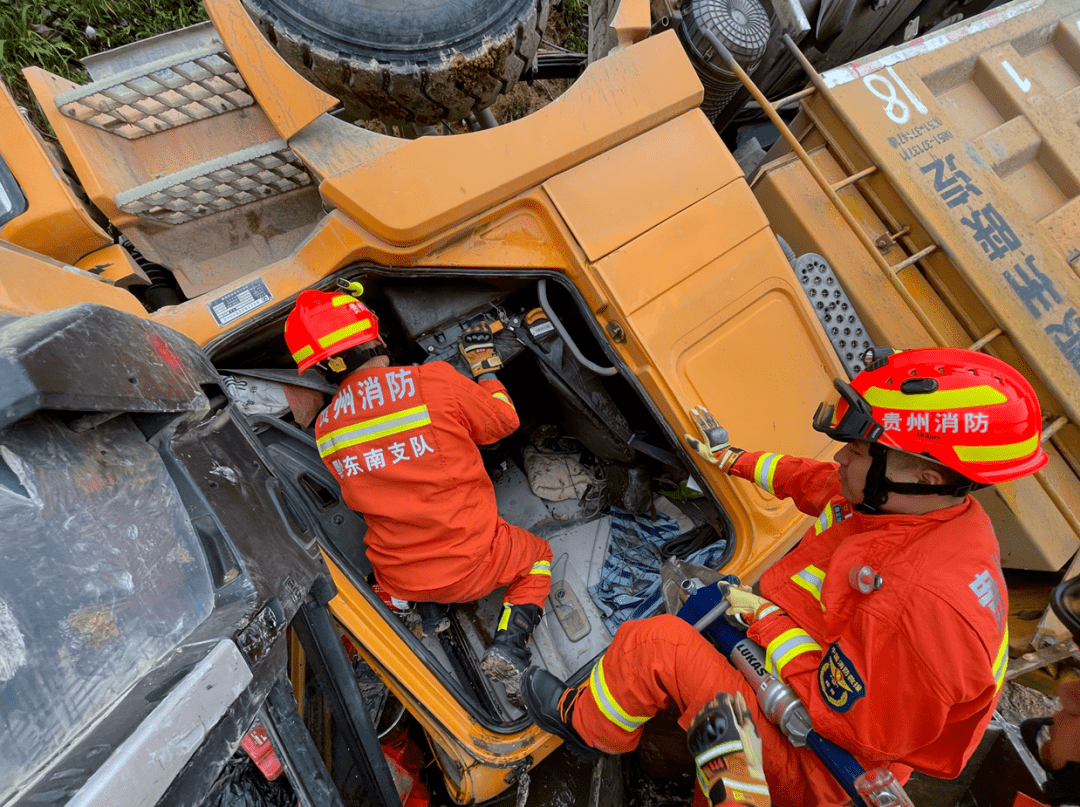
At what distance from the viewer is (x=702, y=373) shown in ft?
6.46

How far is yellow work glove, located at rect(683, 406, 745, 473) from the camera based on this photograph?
1881 millimetres

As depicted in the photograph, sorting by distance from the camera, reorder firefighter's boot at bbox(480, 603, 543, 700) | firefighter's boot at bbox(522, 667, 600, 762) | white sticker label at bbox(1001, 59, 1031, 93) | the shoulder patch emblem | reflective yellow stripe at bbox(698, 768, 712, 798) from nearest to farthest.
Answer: the shoulder patch emblem < reflective yellow stripe at bbox(698, 768, 712, 798) < firefighter's boot at bbox(522, 667, 600, 762) < firefighter's boot at bbox(480, 603, 543, 700) < white sticker label at bbox(1001, 59, 1031, 93)

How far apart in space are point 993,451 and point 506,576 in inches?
57.8

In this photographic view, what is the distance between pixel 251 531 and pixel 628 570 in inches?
69.2

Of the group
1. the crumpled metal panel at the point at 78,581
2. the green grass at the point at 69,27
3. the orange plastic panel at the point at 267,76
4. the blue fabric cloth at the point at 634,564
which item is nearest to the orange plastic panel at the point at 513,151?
the orange plastic panel at the point at 267,76

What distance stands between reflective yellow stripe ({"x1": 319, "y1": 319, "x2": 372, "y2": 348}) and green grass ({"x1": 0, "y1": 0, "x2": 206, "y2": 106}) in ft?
7.13

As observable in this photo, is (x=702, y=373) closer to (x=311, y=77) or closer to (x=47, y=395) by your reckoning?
(x=311, y=77)

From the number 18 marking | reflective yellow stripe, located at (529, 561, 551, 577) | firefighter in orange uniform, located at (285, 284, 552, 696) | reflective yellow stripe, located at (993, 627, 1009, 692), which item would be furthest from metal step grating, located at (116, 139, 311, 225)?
the number 18 marking

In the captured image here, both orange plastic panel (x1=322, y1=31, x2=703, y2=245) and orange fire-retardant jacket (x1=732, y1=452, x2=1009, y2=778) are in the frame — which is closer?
orange fire-retardant jacket (x1=732, y1=452, x2=1009, y2=778)

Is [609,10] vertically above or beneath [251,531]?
above

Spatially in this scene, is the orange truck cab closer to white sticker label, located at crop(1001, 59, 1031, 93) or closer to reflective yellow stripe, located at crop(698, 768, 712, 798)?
reflective yellow stripe, located at crop(698, 768, 712, 798)

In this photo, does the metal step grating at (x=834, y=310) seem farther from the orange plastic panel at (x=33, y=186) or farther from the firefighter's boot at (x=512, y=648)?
the orange plastic panel at (x=33, y=186)

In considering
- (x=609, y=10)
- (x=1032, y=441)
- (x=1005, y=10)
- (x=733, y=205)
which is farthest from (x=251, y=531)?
(x=1005, y=10)

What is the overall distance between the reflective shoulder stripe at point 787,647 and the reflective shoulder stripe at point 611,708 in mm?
415
